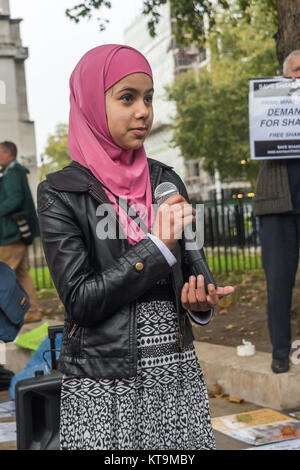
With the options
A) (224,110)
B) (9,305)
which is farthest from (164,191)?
(224,110)

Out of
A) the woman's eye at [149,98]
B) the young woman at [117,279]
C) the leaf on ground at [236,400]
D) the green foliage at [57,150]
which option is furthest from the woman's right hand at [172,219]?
the green foliage at [57,150]

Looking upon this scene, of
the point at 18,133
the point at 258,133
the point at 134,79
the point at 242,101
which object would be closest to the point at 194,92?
the point at 242,101

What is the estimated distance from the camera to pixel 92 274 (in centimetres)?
183

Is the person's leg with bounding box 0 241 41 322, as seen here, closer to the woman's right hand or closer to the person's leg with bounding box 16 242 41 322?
the person's leg with bounding box 16 242 41 322

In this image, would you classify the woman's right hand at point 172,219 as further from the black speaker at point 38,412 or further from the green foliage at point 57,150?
the green foliage at point 57,150

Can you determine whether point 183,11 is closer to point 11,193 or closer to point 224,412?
point 11,193

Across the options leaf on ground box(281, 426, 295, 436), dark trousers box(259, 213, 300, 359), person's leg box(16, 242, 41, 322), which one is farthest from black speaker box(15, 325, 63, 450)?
person's leg box(16, 242, 41, 322)

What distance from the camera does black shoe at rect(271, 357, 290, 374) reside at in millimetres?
4646

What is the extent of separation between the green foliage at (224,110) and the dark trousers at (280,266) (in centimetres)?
2566

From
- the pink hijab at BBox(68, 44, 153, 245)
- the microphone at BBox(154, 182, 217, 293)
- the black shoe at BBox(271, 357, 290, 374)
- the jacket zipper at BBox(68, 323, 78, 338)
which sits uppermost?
the pink hijab at BBox(68, 44, 153, 245)

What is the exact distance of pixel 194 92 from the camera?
3269cm

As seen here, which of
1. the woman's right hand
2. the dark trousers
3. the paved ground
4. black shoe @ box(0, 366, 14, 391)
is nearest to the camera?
the woman's right hand

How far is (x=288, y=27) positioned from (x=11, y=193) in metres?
3.88

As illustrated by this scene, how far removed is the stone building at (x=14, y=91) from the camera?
22.1 m
